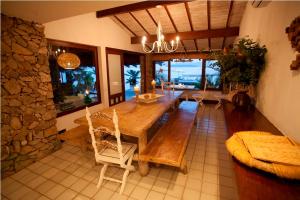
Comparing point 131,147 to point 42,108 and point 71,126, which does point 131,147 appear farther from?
point 71,126

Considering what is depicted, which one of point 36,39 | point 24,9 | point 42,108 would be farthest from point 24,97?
point 24,9

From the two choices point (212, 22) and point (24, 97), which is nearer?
point (24, 97)

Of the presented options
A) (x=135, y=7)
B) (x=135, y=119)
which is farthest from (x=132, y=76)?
(x=135, y=119)

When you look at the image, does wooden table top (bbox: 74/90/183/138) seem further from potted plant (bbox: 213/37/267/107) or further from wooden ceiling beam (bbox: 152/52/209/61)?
wooden ceiling beam (bbox: 152/52/209/61)

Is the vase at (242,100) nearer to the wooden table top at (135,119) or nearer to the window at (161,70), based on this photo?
the wooden table top at (135,119)

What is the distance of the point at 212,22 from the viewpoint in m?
4.08

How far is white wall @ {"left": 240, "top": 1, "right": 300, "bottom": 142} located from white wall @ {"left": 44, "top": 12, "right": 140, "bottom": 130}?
3.43 m

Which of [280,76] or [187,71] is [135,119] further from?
[187,71]

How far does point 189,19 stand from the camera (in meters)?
4.03

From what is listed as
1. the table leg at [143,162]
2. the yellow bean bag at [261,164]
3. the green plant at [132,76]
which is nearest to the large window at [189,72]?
the green plant at [132,76]

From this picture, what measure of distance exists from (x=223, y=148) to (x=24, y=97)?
11.2ft

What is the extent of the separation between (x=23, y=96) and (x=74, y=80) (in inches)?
54.9

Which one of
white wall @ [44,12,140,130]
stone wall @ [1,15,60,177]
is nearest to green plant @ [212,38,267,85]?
stone wall @ [1,15,60,177]

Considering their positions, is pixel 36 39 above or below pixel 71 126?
above
